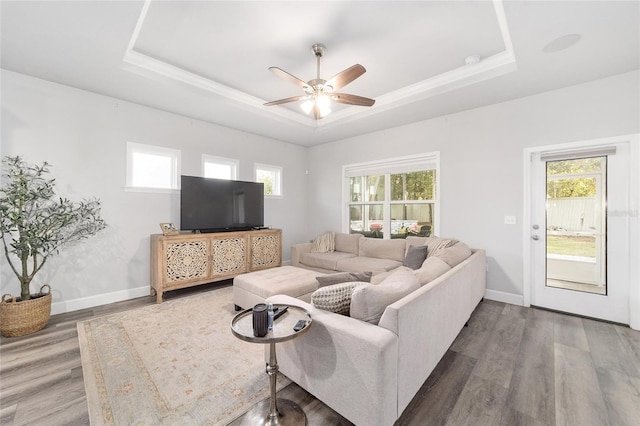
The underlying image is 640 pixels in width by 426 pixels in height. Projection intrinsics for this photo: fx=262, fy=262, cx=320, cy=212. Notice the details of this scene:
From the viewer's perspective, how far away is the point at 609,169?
294 cm

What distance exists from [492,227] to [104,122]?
18.0 feet

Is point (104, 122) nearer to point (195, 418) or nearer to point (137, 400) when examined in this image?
point (137, 400)

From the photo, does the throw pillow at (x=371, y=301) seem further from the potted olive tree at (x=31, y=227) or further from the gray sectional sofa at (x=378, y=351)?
the potted olive tree at (x=31, y=227)

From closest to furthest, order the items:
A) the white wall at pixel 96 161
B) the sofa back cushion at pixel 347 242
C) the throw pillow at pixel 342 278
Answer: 1. the throw pillow at pixel 342 278
2. the white wall at pixel 96 161
3. the sofa back cushion at pixel 347 242

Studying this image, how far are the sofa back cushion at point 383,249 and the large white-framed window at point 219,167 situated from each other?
2.67 meters

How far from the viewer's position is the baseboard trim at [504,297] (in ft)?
11.4

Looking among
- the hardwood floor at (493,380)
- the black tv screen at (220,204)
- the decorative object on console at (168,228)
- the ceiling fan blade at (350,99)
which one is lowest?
the hardwood floor at (493,380)

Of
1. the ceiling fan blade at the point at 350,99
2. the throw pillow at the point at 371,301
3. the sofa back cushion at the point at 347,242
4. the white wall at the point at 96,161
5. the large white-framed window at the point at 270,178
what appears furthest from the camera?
the large white-framed window at the point at 270,178

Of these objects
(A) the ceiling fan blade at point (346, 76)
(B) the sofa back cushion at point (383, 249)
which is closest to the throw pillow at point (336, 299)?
(A) the ceiling fan blade at point (346, 76)

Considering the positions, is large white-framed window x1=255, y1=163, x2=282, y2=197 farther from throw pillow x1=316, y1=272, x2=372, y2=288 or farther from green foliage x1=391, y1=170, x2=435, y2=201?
throw pillow x1=316, y1=272, x2=372, y2=288

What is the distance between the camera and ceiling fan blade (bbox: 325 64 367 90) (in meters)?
2.28

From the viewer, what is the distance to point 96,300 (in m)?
3.41

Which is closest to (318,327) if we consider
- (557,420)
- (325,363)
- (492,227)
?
(325,363)

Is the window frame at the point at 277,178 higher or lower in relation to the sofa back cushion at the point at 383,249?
higher
